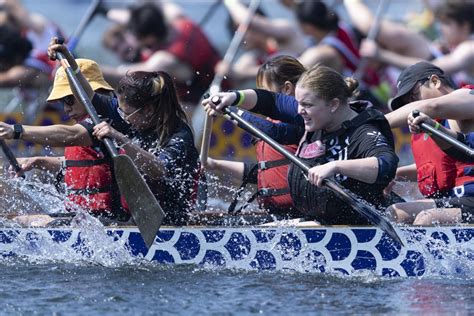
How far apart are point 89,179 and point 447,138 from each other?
2037 mm

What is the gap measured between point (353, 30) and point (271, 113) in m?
5.88

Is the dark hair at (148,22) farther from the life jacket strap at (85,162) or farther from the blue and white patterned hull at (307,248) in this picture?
the blue and white patterned hull at (307,248)

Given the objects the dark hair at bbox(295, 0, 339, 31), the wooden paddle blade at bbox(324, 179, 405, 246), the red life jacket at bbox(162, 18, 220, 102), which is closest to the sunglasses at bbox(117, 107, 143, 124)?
the wooden paddle blade at bbox(324, 179, 405, 246)

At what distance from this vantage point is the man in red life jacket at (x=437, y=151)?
23.7 ft

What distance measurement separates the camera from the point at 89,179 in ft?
25.1

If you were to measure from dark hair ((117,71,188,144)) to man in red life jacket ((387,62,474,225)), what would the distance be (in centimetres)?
122

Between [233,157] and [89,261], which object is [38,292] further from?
[233,157]

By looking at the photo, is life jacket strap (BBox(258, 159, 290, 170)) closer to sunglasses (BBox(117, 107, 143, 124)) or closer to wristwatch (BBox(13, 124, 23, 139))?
sunglasses (BBox(117, 107, 143, 124))

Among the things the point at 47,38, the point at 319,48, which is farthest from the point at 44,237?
the point at 47,38

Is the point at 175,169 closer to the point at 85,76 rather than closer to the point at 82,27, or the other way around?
the point at 85,76

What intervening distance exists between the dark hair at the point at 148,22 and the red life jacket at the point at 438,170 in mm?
5880

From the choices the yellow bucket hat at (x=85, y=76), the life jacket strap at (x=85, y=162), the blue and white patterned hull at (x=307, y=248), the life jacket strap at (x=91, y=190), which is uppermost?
the yellow bucket hat at (x=85, y=76)

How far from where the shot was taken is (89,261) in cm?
733

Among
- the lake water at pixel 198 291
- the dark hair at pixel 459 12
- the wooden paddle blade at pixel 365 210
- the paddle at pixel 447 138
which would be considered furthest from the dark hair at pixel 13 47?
the wooden paddle blade at pixel 365 210
